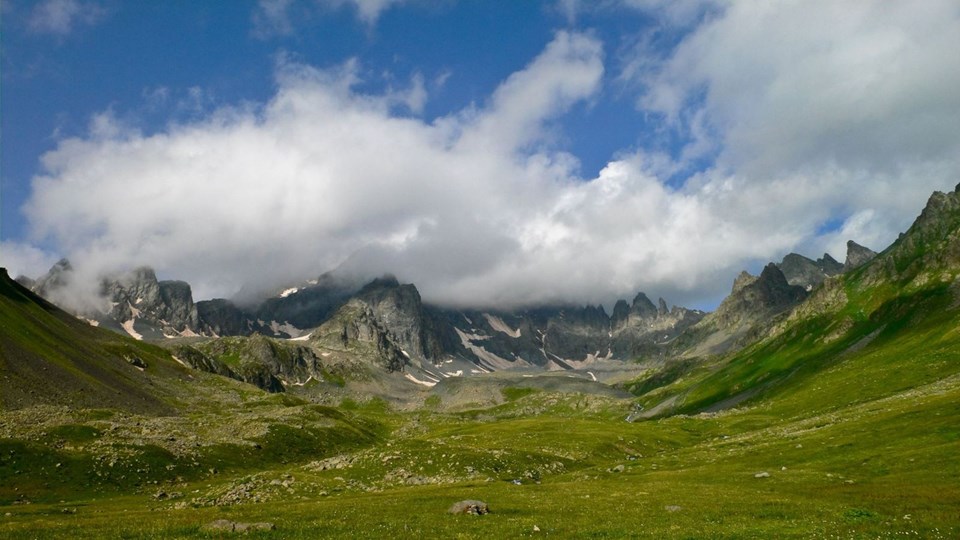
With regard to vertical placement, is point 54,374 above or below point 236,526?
above

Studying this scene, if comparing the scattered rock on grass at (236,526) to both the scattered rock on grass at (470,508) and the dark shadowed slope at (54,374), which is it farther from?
the dark shadowed slope at (54,374)

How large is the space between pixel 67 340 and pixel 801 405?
233486 millimetres

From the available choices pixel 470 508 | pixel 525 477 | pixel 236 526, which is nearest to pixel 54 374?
pixel 525 477

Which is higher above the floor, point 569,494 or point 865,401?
point 569,494

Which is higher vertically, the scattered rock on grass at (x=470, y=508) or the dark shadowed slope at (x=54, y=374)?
the dark shadowed slope at (x=54, y=374)

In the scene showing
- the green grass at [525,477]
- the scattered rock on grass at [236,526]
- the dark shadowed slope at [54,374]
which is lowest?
the green grass at [525,477]

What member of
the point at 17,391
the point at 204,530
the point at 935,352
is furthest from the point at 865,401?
the point at 17,391

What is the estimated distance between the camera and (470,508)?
123 ft

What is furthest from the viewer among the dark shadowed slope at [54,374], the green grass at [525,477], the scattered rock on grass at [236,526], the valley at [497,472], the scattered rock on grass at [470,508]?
the dark shadowed slope at [54,374]

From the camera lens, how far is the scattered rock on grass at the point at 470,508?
36875mm

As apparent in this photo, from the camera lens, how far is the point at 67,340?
195 metres

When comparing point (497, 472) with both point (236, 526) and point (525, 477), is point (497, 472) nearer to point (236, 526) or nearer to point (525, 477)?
point (525, 477)

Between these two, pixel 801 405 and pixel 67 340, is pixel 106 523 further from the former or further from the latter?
pixel 67 340

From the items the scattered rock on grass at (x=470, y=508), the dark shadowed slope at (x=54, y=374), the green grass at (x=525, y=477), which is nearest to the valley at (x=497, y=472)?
the green grass at (x=525, y=477)
